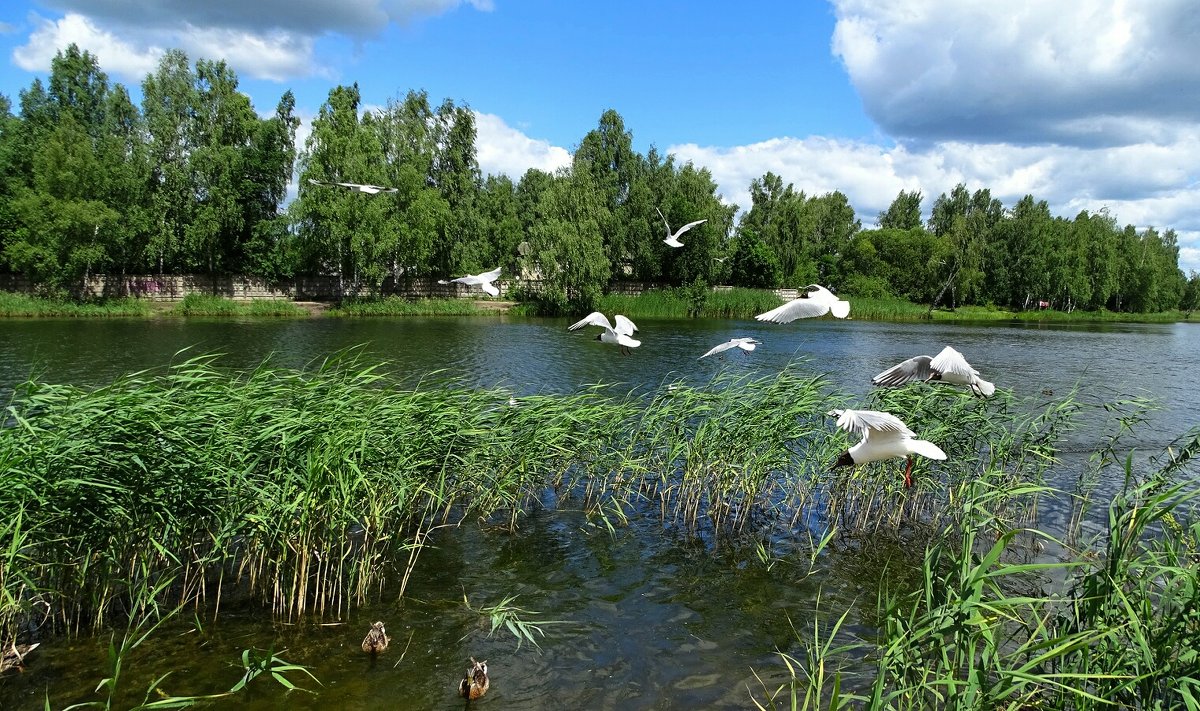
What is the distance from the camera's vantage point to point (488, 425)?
8.21 metres

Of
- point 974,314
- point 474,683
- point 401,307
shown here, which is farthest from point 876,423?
point 974,314

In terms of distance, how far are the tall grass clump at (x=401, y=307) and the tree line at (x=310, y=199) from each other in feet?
6.86

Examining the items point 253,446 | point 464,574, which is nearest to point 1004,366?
point 464,574

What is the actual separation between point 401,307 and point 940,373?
41.4 meters

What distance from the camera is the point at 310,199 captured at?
4341cm

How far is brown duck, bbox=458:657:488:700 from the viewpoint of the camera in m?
5.16

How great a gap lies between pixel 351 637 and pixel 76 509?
222 cm

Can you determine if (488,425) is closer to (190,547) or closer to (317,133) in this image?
(190,547)

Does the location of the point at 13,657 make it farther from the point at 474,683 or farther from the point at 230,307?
the point at 230,307

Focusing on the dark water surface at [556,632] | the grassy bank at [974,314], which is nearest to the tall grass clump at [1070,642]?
the dark water surface at [556,632]

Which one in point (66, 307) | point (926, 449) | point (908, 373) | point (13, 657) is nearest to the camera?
point (13, 657)

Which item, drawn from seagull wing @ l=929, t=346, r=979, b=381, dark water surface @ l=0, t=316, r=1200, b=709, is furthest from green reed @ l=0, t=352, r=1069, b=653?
seagull wing @ l=929, t=346, r=979, b=381

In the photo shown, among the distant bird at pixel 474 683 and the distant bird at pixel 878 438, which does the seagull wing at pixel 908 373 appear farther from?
the distant bird at pixel 474 683

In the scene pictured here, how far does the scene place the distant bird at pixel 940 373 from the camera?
7863 mm
